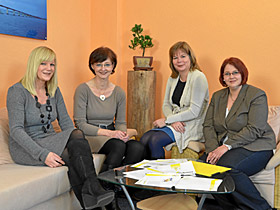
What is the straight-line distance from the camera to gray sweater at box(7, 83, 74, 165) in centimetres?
230

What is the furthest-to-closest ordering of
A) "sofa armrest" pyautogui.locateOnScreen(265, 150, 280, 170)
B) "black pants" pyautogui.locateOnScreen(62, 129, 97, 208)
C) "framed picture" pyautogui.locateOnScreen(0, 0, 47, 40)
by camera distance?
"framed picture" pyautogui.locateOnScreen(0, 0, 47, 40), "sofa armrest" pyautogui.locateOnScreen(265, 150, 280, 170), "black pants" pyautogui.locateOnScreen(62, 129, 97, 208)

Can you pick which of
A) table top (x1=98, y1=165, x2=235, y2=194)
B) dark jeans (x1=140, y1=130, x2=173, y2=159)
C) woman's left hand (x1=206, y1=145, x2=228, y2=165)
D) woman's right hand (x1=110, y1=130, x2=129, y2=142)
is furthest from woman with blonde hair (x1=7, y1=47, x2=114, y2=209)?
woman's left hand (x1=206, y1=145, x2=228, y2=165)

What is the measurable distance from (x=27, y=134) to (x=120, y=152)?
27.8 inches

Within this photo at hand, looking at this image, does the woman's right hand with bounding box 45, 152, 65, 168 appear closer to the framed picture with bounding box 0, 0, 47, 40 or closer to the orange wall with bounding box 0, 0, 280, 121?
the orange wall with bounding box 0, 0, 280, 121

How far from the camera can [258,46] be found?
334 cm

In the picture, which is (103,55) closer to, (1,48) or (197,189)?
(1,48)

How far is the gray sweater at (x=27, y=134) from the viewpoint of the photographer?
2301 millimetres

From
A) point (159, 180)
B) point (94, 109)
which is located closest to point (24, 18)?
point (94, 109)

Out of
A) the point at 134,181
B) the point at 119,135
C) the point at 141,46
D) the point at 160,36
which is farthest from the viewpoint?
the point at 160,36

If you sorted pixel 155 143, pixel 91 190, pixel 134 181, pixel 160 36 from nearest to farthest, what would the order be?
pixel 134 181 < pixel 91 190 < pixel 155 143 < pixel 160 36

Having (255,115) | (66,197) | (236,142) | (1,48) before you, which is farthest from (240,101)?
(1,48)

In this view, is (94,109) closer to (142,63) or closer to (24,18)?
(142,63)

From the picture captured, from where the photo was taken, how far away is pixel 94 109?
2947mm

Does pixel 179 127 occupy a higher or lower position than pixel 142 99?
lower
